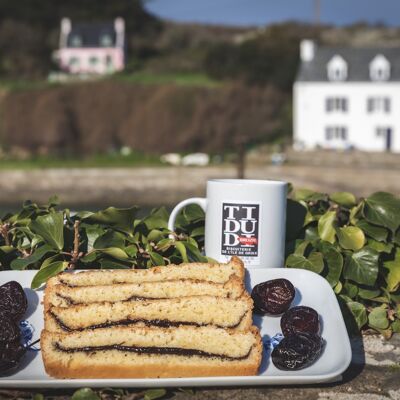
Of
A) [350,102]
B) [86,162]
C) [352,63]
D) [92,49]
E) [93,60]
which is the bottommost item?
[86,162]

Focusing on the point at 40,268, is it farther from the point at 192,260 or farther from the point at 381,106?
the point at 381,106

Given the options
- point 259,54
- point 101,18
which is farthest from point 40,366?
point 101,18

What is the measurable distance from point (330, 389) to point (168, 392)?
0.36 meters

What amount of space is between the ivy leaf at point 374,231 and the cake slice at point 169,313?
2.00 feet

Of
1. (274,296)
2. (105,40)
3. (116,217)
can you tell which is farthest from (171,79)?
(274,296)

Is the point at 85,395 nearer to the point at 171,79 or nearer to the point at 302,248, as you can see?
the point at 302,248

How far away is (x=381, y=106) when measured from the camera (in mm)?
39625

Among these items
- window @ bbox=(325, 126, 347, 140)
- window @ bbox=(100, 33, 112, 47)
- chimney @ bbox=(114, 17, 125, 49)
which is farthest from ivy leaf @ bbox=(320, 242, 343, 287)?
window @ bbox=(100, 33, 112, 47)

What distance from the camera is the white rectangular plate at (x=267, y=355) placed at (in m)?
1.43

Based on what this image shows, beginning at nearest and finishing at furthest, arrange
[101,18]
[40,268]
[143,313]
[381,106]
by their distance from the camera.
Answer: [143,313]
[40,268]
[381,106]
[101,18]

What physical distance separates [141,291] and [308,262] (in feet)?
1.71

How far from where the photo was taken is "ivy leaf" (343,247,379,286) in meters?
1.89

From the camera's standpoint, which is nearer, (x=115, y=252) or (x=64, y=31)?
(x=115, y=252)

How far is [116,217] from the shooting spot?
1.96 meters
